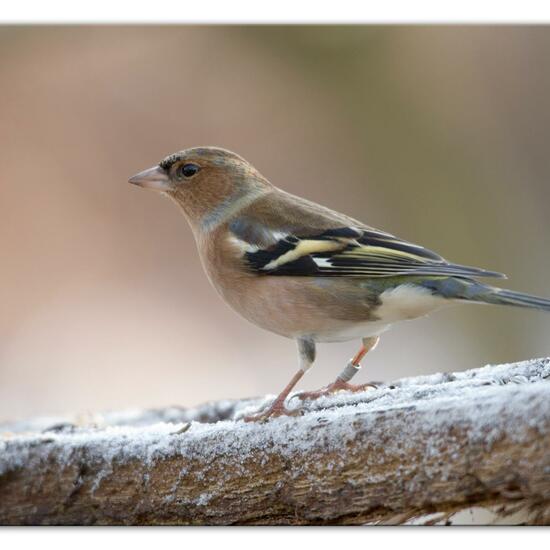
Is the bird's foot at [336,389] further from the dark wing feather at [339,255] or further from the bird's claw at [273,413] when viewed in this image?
the dark wing feather at [339,255]

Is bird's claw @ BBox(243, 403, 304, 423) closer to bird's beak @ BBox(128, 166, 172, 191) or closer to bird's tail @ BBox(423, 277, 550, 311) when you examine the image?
bird's tail @ BBox(423, 277, 550, 311)

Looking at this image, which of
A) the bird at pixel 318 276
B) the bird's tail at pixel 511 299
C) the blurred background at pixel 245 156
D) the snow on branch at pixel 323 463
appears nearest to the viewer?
the snow on branch at pixel 323 463

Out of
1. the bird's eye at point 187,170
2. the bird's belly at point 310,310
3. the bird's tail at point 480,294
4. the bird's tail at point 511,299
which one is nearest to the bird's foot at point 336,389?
the bird's belly at point 310,310

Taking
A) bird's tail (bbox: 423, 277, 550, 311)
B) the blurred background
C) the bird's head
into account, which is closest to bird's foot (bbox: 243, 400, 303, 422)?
bird's tail (bbox: 423, 277, 550, 311)

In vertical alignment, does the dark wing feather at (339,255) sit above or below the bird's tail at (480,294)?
above
